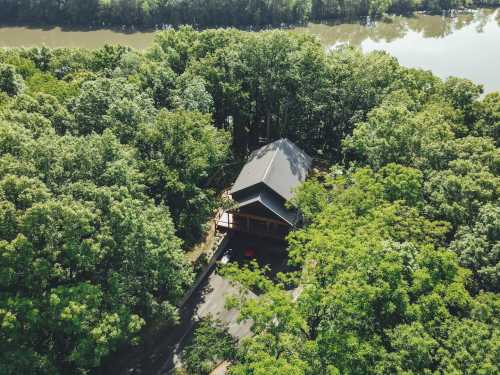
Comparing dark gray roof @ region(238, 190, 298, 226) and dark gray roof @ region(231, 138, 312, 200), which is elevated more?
dark gray roof @ region(231, 138, 312, 200)

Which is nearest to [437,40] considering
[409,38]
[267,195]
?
[409,38]

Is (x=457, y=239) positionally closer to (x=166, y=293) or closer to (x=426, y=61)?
(x=166, y=293)

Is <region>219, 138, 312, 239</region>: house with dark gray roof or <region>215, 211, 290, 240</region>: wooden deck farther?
<region>215, 211, 290, 240</region>: wooden deck

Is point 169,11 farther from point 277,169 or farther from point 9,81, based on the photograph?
point 277,169

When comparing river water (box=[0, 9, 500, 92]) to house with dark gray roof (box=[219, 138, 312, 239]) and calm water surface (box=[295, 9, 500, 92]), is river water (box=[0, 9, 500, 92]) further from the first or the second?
house with dark gray roof (box=[219, 138, 312, 239])

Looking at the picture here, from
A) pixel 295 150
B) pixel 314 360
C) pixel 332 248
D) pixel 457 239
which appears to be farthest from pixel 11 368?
pixel 295 150

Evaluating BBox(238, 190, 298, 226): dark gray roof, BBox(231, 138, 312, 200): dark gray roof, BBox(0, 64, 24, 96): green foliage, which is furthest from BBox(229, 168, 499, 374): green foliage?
BBox(0, 64, 24, 96): green foliage
